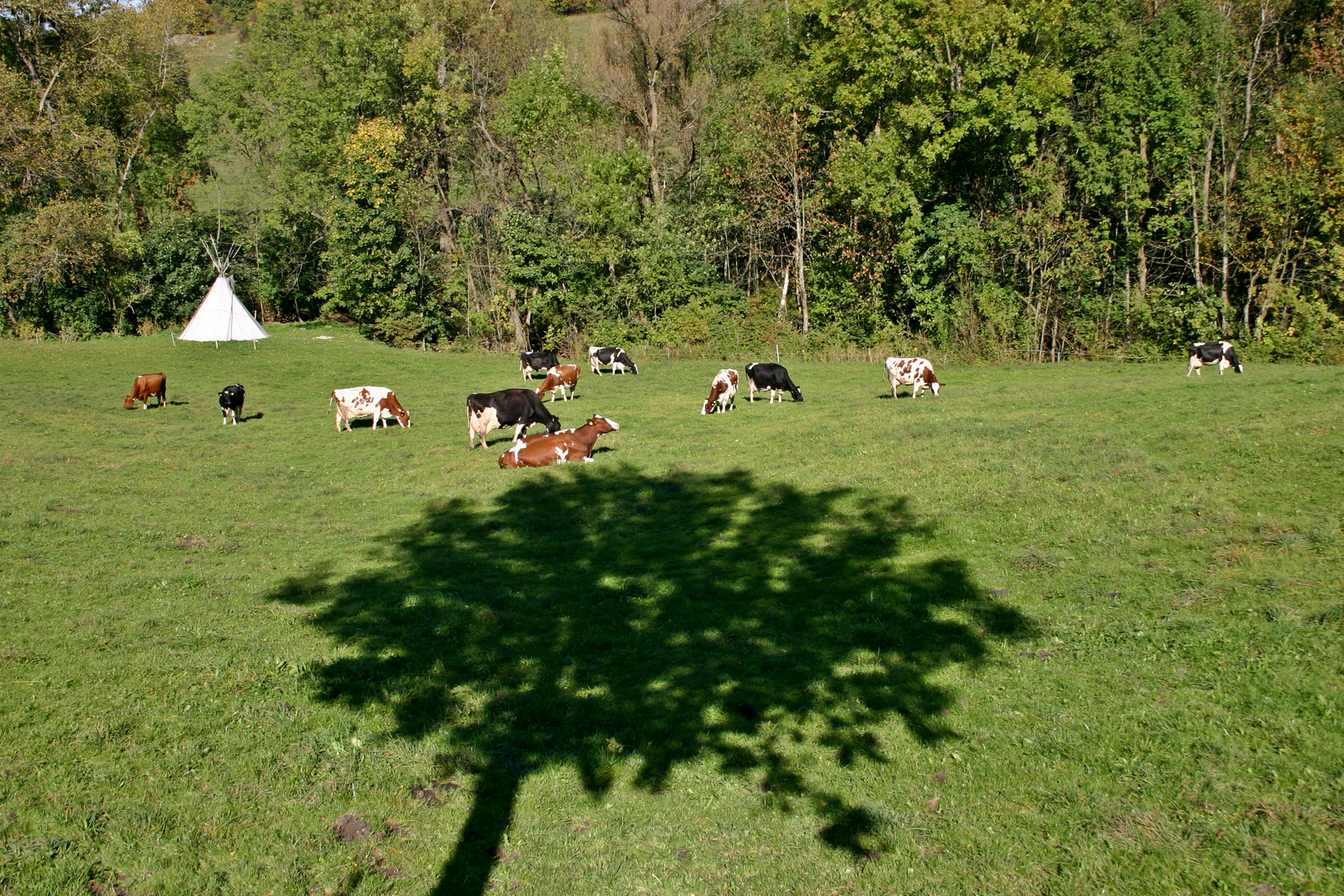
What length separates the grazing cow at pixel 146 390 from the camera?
2888 cm

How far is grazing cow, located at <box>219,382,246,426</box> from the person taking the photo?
26.8m

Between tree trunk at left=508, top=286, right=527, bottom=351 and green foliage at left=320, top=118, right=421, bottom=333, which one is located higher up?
green foliage at left=320, top=118, right=421, bottom=333

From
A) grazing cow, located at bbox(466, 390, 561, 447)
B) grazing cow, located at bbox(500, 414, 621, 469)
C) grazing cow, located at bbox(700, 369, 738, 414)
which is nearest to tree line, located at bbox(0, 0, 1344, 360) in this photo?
grazing cow, located at bbox(700, 369, 738, 414)

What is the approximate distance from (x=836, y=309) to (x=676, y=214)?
10327mm

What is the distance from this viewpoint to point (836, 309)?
46156mm

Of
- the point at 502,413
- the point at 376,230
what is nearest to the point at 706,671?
the point at 502,413

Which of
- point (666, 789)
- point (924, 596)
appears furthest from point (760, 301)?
point (666, 789)

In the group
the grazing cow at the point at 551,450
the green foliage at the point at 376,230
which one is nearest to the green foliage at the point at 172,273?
the green foliage at the point at 376,230

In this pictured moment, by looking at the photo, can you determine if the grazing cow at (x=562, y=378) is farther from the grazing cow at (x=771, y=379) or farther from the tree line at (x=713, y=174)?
the tree line at (x=713, y=174)

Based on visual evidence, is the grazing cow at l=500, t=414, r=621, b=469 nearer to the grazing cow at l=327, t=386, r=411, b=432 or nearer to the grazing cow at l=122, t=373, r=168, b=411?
the grazing cow at l=327, t=386, r=411, b=432

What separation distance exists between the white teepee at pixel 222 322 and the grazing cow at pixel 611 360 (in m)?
16.8

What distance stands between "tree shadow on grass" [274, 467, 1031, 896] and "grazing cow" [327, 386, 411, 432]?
1072cm

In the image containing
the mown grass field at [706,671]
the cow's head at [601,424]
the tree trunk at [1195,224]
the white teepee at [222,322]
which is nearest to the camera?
the mown grass field at [706,671]

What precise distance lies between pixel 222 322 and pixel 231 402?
19.8 m
